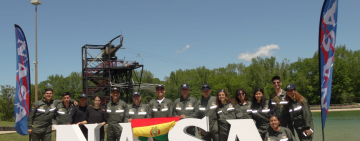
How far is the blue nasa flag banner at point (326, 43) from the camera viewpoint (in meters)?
7.28

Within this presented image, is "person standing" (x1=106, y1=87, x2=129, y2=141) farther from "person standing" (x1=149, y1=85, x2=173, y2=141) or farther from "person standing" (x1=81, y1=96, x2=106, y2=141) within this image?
"person standing" (x1=149, y1=85, x2=173, y2=141)

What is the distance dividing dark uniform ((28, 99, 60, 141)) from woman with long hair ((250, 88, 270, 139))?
5.29m

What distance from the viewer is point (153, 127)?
809cm

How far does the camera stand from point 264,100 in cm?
750

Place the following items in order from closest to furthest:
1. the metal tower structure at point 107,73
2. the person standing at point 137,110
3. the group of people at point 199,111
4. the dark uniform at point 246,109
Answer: the group of people at point 199,111 < the dark uniform at point 246,109 < the person standing at point 137,110 < the metal tower structure at point 107,73

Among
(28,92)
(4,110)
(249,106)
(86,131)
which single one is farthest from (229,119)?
(4,110)

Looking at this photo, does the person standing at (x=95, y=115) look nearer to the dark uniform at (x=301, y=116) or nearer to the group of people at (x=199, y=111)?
the group of people at (x=199, y=111)

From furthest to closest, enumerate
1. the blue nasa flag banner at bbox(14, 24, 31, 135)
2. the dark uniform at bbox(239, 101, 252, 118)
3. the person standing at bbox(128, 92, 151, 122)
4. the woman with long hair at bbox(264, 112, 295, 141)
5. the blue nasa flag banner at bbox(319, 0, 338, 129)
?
1. the blue nasa flag banner at bbox(14, 24, 31, 135)
2. the person standing at bbox(128, 92, 151, 122)
3. the dark uniform at bbox(239, 101, 252, 118)
4. the blue nasa flag banner at bbox(319, 0, 338, 129)
5. the woman with long hair at bbox(264, 112, 295, 141)

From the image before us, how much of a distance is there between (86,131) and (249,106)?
4.38 meters

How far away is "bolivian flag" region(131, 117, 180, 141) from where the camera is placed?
26.3 feet

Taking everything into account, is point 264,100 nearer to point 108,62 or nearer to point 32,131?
point 32,131

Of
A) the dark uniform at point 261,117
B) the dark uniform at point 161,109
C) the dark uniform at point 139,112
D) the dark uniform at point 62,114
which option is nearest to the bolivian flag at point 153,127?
the dark uniform at point 139,112

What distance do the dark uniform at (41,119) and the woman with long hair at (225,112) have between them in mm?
4490

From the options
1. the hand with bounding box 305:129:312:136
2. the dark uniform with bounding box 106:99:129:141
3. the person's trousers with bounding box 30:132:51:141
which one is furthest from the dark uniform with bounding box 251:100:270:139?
the person's trousers with bounding box 30:132:51:141
